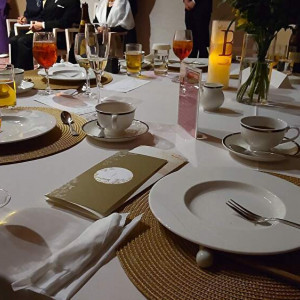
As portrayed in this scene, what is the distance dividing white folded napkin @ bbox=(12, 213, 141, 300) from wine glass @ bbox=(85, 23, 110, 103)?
2.60ft

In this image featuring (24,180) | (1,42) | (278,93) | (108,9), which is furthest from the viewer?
(1,42)

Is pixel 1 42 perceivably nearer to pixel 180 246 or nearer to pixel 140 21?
pixel 140 21

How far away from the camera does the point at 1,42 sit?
5.32m

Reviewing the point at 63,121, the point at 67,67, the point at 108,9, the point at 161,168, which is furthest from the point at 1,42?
the point at 161,168

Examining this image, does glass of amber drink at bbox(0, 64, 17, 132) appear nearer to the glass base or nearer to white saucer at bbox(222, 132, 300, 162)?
the glass base

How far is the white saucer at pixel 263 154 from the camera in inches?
31.9

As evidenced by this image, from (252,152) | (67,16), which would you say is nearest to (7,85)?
(252,152)

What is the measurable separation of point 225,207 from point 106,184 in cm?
22

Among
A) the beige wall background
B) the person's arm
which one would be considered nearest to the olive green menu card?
the person's arm

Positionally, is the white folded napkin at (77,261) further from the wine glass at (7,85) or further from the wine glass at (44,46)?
the wine glass at (44,46)

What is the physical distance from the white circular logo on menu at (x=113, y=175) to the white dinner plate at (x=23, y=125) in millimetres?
251

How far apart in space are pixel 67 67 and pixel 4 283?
4.59 ft

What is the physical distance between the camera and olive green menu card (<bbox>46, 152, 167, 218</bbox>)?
0.60m

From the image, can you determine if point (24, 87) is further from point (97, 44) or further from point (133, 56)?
point (133, 56)
